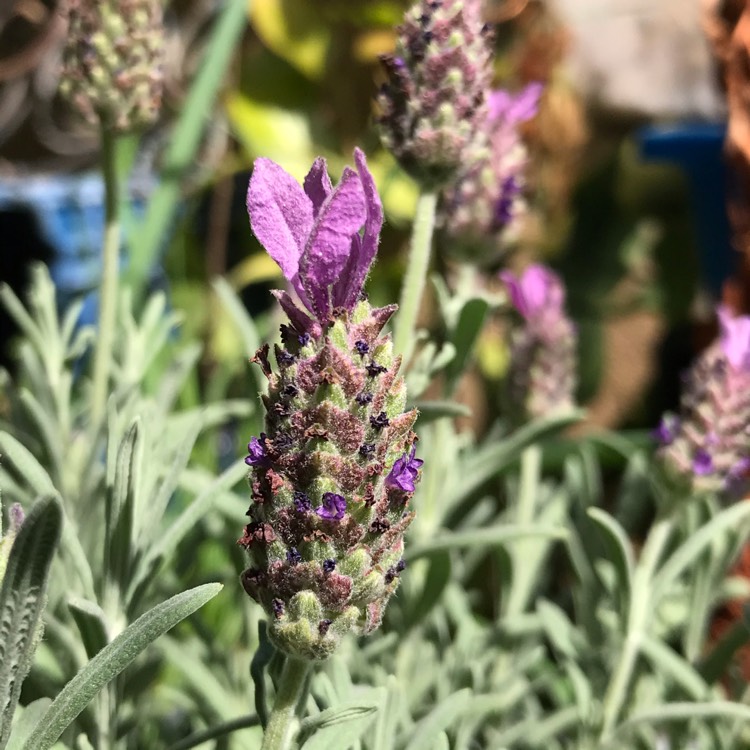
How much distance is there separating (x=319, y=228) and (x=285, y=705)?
24 cm

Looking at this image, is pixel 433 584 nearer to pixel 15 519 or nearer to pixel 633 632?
pixel 633 632

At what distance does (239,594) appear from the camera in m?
0.82

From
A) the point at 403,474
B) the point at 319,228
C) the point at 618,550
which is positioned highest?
the point at 319,228

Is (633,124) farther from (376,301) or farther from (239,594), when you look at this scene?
(239,594)

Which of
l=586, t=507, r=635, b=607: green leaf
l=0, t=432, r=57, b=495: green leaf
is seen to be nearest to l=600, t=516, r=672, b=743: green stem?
l=586, t=507, r=635, b=607: green leaf

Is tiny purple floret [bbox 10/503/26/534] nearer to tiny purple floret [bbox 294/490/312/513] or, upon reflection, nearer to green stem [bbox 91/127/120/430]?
tiny purple floret [bbox 294/490/312/513]

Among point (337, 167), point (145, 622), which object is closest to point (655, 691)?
point (145, 622)

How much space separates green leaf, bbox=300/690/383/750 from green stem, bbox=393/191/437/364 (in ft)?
0.83

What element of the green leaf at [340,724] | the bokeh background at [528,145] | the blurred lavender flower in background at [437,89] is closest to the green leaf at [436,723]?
the green leaf at [340,724]

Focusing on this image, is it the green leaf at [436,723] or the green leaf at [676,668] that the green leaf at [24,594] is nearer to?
the green leaf at [436,723]

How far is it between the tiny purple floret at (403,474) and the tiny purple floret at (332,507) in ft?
0.09

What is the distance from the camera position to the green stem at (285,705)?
431 mm

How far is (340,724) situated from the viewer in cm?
47

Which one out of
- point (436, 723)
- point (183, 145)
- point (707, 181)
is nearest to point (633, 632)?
point (436, 723)
